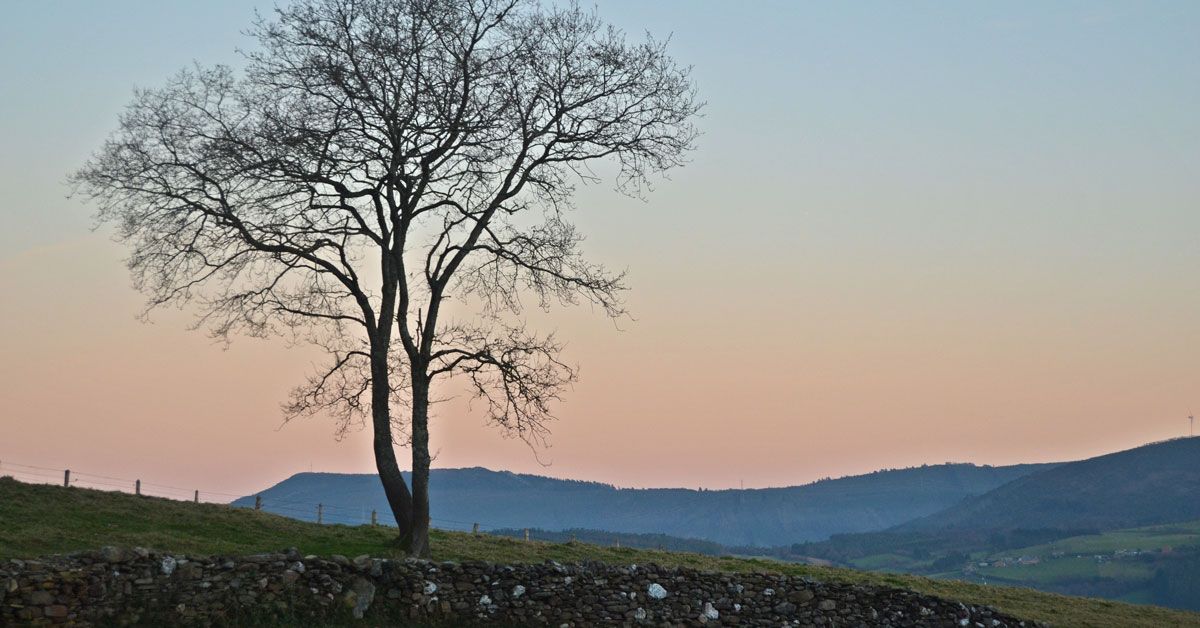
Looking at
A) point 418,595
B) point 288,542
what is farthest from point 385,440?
point 418,595

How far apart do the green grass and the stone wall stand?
4707 millimetres

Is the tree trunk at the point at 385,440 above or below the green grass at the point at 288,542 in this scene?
above

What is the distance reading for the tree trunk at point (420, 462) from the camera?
32.4m

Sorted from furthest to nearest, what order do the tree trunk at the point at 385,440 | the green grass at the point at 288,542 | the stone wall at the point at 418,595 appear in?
the tree trunk at the point at 385,440
the green grass at the point at 288,542
the stone wall at the point at 418,595

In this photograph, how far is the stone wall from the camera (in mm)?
21594

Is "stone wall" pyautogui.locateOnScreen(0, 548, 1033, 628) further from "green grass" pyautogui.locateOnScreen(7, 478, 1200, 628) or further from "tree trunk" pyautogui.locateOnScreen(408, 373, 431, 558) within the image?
"tree trunk" pyautogui.locateOnScreen(408, 373, 431, 558)

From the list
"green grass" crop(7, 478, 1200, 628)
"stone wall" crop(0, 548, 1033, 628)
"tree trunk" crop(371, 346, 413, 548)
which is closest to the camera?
"stone wall" crop(0, 548, 1033, 628)

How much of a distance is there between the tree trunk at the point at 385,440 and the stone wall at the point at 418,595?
794 centimetres

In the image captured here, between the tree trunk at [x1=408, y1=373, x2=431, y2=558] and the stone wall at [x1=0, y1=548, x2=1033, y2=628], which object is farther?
the tree trunk at [x1=408, y1=373, x2=431, y2=558]

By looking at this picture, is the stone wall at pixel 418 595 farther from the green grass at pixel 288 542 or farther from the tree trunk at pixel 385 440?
the tree trunk at pixel 385 440

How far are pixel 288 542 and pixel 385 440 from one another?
3810 millimetres

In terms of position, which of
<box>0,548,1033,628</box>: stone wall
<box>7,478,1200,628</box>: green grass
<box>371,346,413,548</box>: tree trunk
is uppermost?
<box>371,346,413,548</box>: tree trunk

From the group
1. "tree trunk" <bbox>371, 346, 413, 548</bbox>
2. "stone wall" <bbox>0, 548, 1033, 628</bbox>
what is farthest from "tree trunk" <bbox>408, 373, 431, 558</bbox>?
"stone wall" <bbox>0, 548, 1033, 628</bbox>

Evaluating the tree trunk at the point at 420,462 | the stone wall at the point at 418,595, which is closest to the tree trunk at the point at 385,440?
the tree trunk at the point at 420,462
